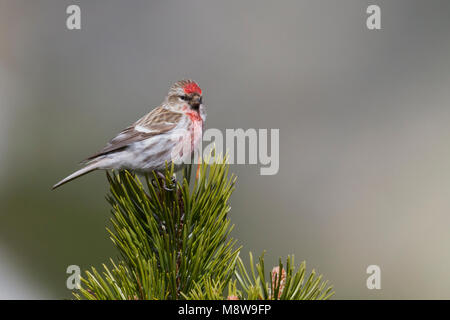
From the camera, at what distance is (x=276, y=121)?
13.6m

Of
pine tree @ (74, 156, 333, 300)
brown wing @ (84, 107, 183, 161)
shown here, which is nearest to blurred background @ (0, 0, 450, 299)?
brown wing @ (84, 107, 183, 161)

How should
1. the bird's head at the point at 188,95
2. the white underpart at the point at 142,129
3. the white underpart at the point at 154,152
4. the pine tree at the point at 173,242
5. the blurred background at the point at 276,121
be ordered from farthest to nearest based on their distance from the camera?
the blurred background at the point at 276,121 → the bird's head at the point at 188,95 → the white underpart at the point at 142,129 → the white underpart at the point at 154,152 → the pine tree at the point at 173,242

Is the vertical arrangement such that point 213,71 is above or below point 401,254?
above

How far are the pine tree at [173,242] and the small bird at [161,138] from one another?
3.02 feet

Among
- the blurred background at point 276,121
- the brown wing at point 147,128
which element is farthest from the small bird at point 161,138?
the blurred background at point 276,121

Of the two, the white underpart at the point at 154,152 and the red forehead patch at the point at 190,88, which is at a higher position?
the red forehead patch at the point at 190,88

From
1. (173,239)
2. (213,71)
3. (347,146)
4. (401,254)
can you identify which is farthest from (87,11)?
(173,239)

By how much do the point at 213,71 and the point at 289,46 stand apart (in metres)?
3.28

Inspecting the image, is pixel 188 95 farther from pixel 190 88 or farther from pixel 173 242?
pixel 173 242

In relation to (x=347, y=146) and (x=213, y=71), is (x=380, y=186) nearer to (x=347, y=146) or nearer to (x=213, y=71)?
(x=347, y=146)

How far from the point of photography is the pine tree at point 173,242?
1932 millimetres

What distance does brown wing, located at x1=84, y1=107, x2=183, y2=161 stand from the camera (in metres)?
3.60

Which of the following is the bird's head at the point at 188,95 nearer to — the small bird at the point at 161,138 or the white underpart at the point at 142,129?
the small bird at the point at 161,138

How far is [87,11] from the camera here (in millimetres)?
13266
